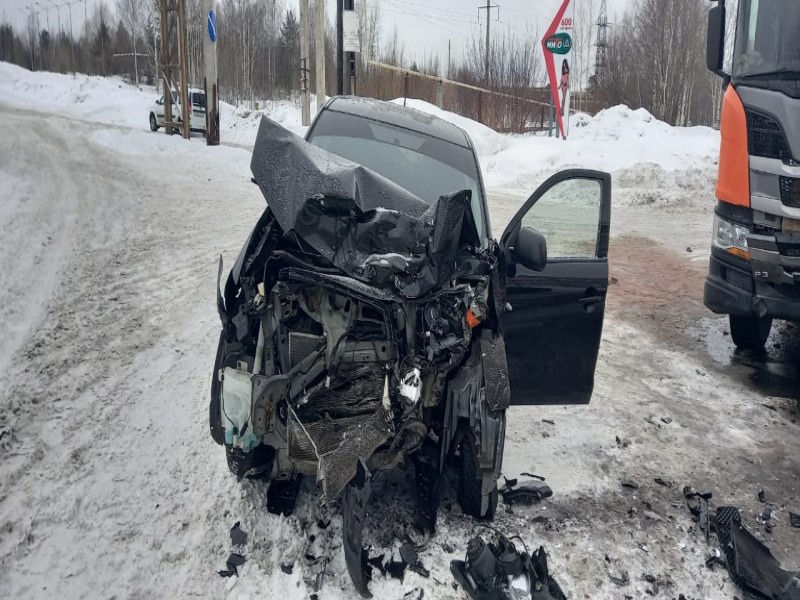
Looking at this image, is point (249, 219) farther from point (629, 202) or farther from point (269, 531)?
point (629, 202)

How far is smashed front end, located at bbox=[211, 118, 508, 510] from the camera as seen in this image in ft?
10.5

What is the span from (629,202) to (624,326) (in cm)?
845

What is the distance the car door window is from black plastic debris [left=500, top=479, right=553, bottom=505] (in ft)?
4.61

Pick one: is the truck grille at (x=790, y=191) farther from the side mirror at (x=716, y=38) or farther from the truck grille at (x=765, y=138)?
the side mirror at (x=716, y=38)

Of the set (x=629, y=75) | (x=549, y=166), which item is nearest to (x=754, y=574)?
(x=549, y=166)

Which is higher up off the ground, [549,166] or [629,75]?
[629,75]

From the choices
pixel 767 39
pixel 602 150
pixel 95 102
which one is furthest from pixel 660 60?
pixel 767 39

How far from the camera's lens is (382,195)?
11.4ft

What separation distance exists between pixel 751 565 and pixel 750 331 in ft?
11.8

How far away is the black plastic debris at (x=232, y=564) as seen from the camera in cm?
322

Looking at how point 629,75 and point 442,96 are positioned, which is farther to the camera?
point 629,75

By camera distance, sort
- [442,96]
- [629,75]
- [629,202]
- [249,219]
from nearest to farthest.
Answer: [249,219] → [629,202] → [442,96] → [629,75]

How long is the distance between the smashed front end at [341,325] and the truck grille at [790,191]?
2.94m

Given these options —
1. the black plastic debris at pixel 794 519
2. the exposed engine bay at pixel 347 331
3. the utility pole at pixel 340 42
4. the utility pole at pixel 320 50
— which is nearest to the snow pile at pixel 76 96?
the utility pole at pixel 320 50
